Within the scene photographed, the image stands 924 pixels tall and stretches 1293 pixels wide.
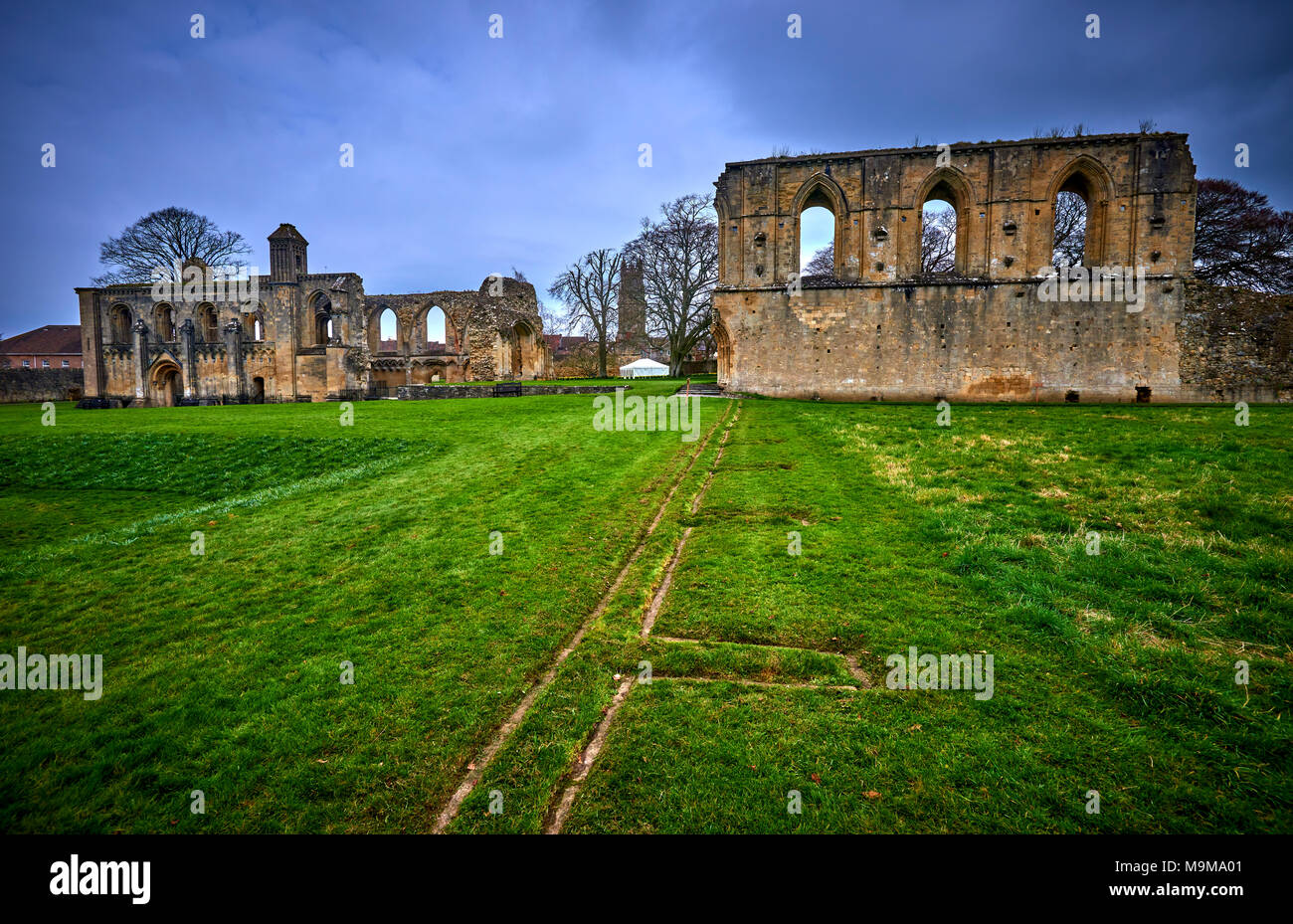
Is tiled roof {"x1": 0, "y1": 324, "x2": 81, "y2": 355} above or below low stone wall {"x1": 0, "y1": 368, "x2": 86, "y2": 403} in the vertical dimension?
above

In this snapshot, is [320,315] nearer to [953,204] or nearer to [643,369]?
[643,369]

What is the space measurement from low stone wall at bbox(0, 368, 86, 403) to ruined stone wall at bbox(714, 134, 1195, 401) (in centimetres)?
5843

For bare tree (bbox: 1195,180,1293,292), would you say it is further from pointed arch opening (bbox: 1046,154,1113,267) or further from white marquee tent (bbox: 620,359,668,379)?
white marquee tent (bbox: 620,359,668,379)

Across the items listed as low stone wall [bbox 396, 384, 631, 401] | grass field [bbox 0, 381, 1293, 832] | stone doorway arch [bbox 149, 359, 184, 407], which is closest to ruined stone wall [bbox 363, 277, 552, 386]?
low stone wall [bbox 396, 384, 631, 401]

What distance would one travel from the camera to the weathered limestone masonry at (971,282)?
22828mm

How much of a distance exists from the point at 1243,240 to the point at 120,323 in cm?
7425

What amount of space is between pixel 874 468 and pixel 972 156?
20504 millimetres

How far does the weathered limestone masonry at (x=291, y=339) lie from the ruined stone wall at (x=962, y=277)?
21.2 meters

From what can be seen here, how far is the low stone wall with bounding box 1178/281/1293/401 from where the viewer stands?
22.0 m

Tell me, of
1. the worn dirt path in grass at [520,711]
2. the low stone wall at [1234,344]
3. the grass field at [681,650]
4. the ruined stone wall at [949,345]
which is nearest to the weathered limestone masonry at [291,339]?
the ruined stone wall at [949,345]

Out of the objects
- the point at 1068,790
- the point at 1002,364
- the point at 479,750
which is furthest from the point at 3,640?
the point at 1002,364

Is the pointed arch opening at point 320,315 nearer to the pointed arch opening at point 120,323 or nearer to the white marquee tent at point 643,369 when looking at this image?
the pointed arch opening at point 120,323

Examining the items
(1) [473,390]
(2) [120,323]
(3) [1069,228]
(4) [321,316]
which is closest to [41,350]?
(2) [120,323]
